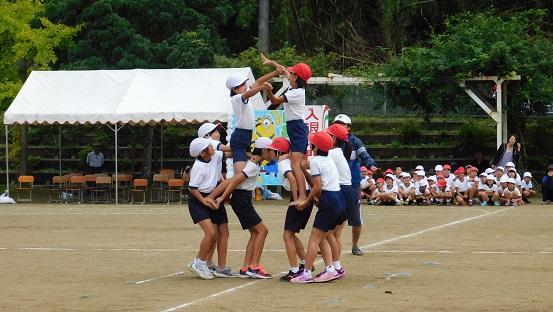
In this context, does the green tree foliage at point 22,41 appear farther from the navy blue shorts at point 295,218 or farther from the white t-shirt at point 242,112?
the navy blue shorts at point 295,218

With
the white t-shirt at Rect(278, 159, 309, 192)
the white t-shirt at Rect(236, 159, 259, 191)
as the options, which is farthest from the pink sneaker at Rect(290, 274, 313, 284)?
the white t-shirt at Rect(236, 159, 259, 191)

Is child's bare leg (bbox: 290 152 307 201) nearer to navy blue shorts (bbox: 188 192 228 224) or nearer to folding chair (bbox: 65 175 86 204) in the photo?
navy blue shorts (bbox: 188 192 228 224)

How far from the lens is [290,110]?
43.7 ft

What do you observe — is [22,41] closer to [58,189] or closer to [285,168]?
[58,189]

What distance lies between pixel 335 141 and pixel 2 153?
27935 millimetres

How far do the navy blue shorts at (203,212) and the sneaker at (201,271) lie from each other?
0.54 m

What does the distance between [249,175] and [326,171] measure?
1.02 meters

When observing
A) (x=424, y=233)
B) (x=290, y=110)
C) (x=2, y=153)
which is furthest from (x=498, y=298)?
(x=2, y=153)

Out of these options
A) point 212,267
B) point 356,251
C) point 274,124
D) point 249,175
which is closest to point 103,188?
point 274,124

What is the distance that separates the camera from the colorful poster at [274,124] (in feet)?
94.5

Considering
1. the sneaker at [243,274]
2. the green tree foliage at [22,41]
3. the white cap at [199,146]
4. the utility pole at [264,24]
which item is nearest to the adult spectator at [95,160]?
the green tree foliage at [22,41]

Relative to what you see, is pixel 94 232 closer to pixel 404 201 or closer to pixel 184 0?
pixel 404 201

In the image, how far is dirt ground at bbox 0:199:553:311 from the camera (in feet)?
34.5

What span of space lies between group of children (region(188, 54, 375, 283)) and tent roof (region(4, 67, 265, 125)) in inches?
587
